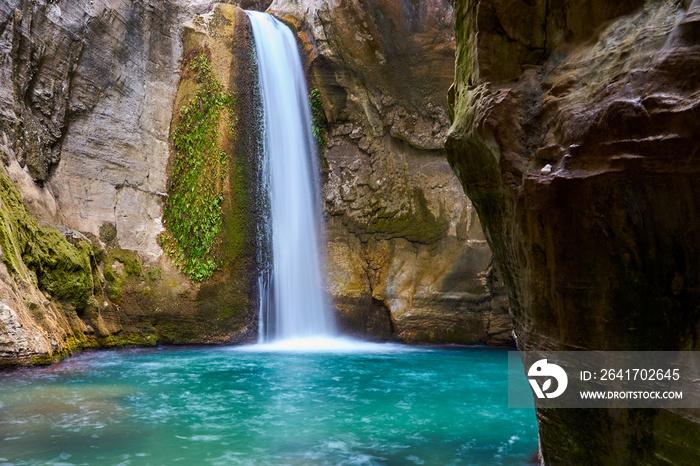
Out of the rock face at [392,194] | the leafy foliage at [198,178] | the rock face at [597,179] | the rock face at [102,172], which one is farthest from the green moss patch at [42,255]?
the rock face at [597,179]

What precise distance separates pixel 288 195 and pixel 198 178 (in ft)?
7.21

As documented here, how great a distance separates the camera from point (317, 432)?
17.0ft

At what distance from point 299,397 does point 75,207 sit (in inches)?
288

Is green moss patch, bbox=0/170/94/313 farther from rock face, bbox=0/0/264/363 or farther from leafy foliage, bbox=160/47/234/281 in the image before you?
leafy foliage, bbox=160/47/234/281

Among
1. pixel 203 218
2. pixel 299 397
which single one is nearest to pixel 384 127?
pixel 203 218

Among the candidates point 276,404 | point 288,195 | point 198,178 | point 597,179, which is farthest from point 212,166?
point 597,179

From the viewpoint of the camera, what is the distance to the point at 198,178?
40.7ft

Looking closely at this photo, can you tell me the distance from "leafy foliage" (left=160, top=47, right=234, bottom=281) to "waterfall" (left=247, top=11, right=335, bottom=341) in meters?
1.16

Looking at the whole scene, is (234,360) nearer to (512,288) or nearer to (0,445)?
(0,445)

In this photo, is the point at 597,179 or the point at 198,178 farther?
the point at 198,178

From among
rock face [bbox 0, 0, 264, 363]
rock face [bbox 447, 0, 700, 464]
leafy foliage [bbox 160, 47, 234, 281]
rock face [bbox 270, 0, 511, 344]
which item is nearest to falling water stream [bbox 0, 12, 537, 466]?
rock face [bbox 0, 0, 264, 363]

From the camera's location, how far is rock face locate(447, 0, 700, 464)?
2258 mm

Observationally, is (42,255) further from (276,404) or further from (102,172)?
(276,404)

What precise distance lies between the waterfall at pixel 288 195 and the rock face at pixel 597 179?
30.3 ft
